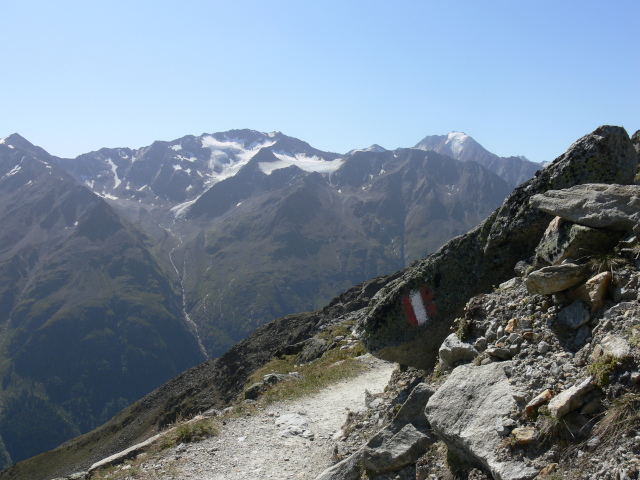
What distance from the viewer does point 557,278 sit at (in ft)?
26.2

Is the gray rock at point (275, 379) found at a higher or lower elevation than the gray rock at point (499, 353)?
lower

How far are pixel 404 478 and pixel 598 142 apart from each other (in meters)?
9.20

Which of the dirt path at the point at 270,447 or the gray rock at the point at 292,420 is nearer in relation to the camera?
the dirt path at the point at 270,447

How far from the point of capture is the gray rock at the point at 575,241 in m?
8.27

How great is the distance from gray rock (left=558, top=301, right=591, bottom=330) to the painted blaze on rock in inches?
171

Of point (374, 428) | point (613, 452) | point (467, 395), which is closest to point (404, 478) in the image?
point (467, 395)

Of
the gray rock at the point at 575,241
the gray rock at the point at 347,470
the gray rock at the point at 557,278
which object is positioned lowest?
the gray rock at the point at 347,470

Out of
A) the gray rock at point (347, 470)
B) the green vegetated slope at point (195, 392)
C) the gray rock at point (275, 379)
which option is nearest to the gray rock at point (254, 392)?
the gray rock at point (275, 379)

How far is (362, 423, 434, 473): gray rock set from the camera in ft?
29.0

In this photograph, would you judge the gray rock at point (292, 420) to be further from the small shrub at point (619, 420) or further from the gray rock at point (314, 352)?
the gray rock at point (314, 352)

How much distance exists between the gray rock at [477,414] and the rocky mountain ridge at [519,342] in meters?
0.02

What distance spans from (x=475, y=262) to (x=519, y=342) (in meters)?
3.99

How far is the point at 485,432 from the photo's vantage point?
698cm

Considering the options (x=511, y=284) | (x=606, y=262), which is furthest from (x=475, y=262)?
(x=606, y=262)
